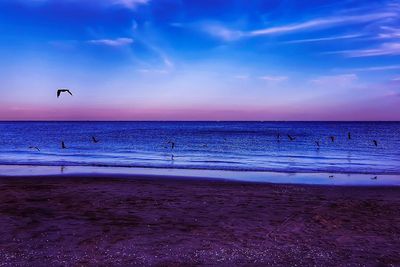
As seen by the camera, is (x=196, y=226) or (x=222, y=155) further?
(x=222, y=155)

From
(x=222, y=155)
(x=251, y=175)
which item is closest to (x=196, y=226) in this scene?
(x=251, y=175)

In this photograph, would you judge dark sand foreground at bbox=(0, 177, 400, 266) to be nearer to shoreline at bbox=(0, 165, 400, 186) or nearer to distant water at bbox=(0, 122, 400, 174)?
shoreline at bbox=(0, 165, 400, 186)

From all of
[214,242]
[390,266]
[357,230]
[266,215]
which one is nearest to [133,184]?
[266,215]

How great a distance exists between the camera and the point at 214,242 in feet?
32.0

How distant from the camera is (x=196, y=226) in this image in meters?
11.2

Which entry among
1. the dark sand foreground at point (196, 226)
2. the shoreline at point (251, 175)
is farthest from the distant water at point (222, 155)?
the dark sand foreground at point (196, 226)

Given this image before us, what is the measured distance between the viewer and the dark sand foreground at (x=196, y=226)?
28.6ft

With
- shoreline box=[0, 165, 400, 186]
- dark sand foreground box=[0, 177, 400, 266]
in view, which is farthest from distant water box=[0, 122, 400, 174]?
dark sand foreground box=[0, 177, 400, 266]

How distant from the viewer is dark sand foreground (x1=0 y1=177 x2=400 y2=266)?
28.6ft

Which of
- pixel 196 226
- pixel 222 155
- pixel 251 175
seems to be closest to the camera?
pixel 196 226

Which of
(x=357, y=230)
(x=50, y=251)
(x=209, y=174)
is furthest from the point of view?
(x=209, y=174)

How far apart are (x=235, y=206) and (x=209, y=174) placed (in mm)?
10592

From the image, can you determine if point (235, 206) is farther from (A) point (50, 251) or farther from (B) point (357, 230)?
(A) point (50, 251)

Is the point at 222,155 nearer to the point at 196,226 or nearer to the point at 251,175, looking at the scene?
the point at 251,175
